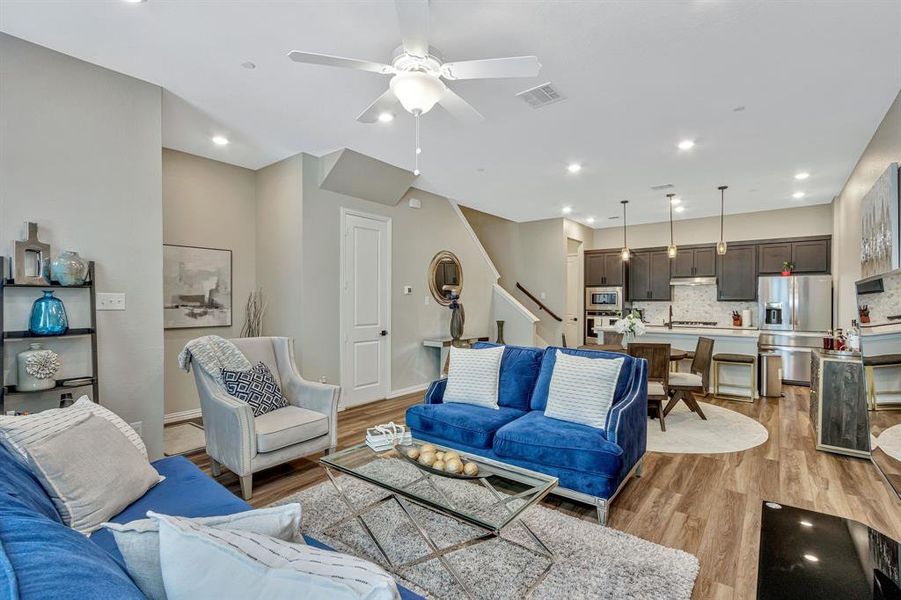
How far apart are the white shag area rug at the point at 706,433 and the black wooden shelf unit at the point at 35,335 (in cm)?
431

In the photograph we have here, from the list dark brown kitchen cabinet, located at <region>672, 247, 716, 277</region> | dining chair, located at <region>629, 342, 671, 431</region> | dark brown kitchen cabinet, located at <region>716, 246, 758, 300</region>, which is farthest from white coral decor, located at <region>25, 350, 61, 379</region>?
dark brown kitchen cabinet, located at <region>716, 246, 758, 300</region>

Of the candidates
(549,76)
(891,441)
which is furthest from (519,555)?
(549,76)

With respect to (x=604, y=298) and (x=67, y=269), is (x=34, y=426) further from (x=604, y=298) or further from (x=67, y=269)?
(x=604, y=298)

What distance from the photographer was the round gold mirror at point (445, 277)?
6.32 meters

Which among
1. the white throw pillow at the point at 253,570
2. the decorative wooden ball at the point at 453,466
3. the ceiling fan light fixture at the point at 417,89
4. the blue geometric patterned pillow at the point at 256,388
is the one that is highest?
the ceiling fan light fixture at the point at 417,89

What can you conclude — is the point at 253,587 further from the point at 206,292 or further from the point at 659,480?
the point at 206,292

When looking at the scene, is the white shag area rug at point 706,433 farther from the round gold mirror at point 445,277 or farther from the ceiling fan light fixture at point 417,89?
the ceiling fan light fixture at point 417,89

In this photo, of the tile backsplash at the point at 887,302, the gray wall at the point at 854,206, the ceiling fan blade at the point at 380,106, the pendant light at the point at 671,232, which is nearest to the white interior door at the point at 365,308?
the ceiling fan blade at the point at 380,106

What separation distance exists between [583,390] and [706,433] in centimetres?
214

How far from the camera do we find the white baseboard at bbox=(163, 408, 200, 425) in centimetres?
447

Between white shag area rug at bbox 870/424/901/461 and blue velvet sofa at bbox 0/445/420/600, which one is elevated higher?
blue velvet sofa at bbox 0/445/420/600

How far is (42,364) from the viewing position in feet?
8.75

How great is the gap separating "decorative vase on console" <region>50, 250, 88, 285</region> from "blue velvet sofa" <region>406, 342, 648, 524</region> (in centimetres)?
245

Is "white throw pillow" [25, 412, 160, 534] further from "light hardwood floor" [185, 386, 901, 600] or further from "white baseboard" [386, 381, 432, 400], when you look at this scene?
"white baseboard" [386, 381, 432, 400]
